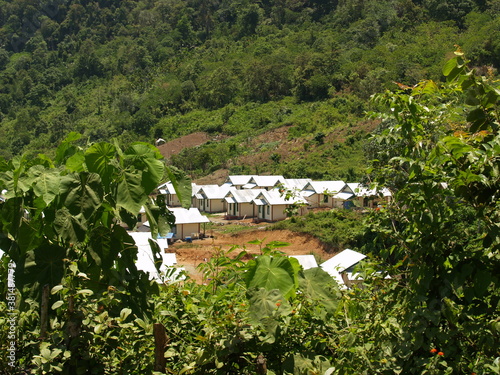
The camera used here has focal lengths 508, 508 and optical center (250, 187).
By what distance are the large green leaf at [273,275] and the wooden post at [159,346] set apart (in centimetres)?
36

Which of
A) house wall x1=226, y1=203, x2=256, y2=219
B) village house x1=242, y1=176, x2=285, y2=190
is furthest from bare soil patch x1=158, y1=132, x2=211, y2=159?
house wall x1=226, y1=203, x2=256, y2=219

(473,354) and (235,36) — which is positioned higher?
(473,354)

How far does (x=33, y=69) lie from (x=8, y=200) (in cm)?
9017

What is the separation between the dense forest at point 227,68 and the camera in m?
44.1

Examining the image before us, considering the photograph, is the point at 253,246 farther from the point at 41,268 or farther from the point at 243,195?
the point at 41,268

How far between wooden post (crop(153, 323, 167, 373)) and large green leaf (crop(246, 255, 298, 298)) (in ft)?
1.20

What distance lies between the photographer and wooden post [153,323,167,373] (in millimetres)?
1721

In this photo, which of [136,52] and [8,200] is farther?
[136,52]

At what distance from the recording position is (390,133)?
1.99 m

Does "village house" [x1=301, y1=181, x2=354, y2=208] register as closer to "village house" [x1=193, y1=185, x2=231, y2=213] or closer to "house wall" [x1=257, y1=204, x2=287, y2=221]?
"house wall" [x1=257, y1=204, x2=287, y2=221]

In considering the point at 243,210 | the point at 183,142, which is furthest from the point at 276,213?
the point at 183,142

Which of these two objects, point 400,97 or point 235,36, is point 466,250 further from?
point 235,36

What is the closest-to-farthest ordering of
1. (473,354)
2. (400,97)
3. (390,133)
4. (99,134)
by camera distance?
(473,354) → (400,97) → (390,133) → (99,134)

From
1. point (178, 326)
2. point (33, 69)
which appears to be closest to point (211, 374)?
point (178, 326)
